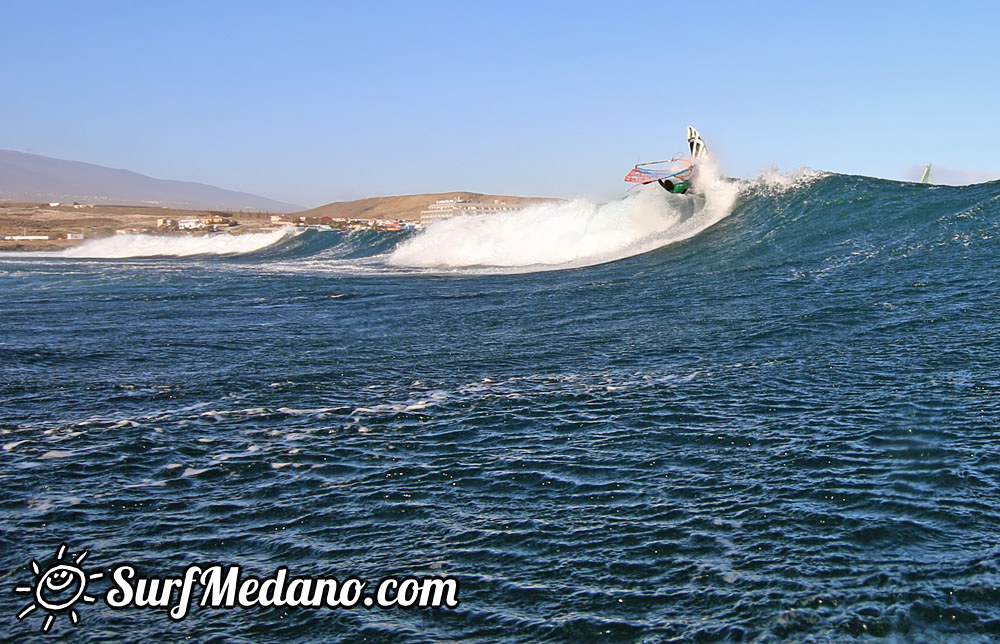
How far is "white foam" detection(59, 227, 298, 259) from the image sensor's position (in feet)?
224

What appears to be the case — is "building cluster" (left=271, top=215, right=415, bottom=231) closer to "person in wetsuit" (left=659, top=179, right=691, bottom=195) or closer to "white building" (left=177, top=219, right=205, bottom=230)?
"white building" (left=177, top=219, right=205, bottom=230)

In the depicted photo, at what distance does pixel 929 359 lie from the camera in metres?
12.8

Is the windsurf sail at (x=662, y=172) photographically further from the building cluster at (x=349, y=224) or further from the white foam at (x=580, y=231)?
the building cluster at (x=349, y=224)

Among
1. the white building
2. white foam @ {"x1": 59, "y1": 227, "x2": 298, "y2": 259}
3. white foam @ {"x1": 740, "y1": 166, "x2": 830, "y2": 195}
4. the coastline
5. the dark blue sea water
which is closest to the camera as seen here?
the dark blue sea water

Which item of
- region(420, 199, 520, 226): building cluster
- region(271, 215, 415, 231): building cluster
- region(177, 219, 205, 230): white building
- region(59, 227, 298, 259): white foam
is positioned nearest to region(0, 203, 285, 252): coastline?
region(177, 219, 205, 230): white building

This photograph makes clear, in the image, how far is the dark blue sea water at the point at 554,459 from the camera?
6.28 meters

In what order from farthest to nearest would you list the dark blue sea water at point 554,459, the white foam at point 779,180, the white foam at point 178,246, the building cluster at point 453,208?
the building cluster at point 453,208 → the white foam at point 178,246 → the white foam at point 779,180 → the dark blue sea water at point 554,459

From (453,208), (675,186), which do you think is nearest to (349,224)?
(453,208)

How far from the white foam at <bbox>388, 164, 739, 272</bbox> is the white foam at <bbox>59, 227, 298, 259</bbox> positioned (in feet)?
89.2

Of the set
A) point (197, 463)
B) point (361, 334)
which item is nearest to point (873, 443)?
point (197, 463)

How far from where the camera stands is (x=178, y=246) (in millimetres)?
72625

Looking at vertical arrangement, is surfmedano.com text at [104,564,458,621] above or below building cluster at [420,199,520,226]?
below

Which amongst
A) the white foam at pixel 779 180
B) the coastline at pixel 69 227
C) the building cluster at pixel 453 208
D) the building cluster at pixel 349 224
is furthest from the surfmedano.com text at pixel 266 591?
the building cluster at pixel 453 208

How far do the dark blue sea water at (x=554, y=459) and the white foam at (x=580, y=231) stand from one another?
13169 millimetres
